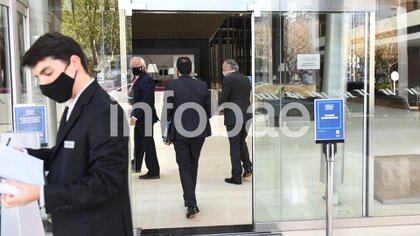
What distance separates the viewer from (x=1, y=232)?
3.12 meters

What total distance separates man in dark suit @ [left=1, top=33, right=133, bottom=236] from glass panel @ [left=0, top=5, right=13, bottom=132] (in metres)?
2.37

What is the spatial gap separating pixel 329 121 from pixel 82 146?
1972 millimetres

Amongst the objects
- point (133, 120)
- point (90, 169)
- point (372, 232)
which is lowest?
point (372, 232)

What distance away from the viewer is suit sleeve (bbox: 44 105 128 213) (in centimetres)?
150

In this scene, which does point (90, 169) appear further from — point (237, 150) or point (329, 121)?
point (237, 150)

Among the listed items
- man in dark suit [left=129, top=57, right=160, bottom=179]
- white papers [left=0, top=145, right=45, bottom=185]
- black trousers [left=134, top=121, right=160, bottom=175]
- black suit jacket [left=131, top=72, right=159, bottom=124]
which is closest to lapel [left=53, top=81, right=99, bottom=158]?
white papers [left=0, top=145, right=45, bottom=185]

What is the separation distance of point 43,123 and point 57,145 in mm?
1977

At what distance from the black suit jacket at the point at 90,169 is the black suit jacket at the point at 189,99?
8.97 ft

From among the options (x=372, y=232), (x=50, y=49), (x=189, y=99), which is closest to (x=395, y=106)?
(x=372, y=232)

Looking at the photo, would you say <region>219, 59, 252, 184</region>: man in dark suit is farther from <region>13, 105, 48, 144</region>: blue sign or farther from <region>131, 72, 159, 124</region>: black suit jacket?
<region>13, 105, 48, 144</region>: blue sign

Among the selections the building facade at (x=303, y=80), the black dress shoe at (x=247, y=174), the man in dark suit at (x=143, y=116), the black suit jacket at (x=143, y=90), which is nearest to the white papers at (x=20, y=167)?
the building facade at (x=303, y=80)

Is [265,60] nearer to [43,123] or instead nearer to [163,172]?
[43,123]

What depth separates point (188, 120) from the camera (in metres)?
4.43

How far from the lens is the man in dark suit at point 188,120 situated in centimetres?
439
